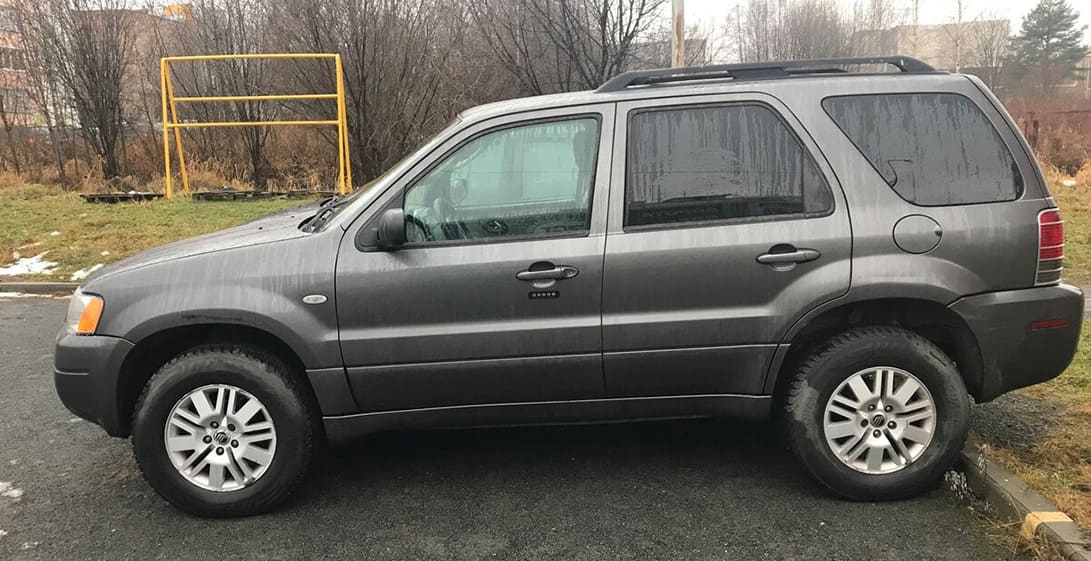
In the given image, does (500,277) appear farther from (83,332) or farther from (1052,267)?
(1052,267)

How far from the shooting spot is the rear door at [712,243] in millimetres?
3260

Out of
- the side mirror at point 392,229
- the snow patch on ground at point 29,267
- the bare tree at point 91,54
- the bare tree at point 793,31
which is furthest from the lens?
the bare tree at point 793,31

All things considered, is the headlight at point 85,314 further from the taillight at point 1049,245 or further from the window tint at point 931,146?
the taillight at point 1049,245

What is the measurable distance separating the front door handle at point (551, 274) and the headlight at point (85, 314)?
1.88 metres

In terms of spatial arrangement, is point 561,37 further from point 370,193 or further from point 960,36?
point 960,36

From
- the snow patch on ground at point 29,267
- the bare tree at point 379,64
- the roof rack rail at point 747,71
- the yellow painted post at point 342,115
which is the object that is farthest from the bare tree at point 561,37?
the roof rack rail at point 747,71

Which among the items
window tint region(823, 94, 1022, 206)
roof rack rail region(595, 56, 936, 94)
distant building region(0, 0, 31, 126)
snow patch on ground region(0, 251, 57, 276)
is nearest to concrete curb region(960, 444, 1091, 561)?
window tint region(823, 94, 1022, 206)

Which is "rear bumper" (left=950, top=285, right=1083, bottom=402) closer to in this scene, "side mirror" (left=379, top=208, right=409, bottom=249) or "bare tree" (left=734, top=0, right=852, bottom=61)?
"side mirror" (left=379, top=208, right=409, bottom=249)

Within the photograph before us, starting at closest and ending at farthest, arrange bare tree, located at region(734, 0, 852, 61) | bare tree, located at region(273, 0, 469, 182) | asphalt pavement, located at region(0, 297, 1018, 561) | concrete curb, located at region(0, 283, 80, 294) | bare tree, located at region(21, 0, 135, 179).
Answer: asphalt pavement, located at region(0, 297, 1018, 561) → concrete curb, located at region(0, 283, 80, 294) → bare tree, located at region(273, 0, 469, 182) → bare tree, located at region(21, 0, 135, 179) → bare tree, located at region(734, 0, 852, 61)

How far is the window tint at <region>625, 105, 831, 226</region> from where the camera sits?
131 inches

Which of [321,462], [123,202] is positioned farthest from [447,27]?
[321,462]

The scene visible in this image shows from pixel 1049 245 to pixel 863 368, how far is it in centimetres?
97

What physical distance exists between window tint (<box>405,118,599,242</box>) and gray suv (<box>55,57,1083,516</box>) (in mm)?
11

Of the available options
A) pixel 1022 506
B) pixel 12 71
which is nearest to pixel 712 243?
pixel 1022 506
